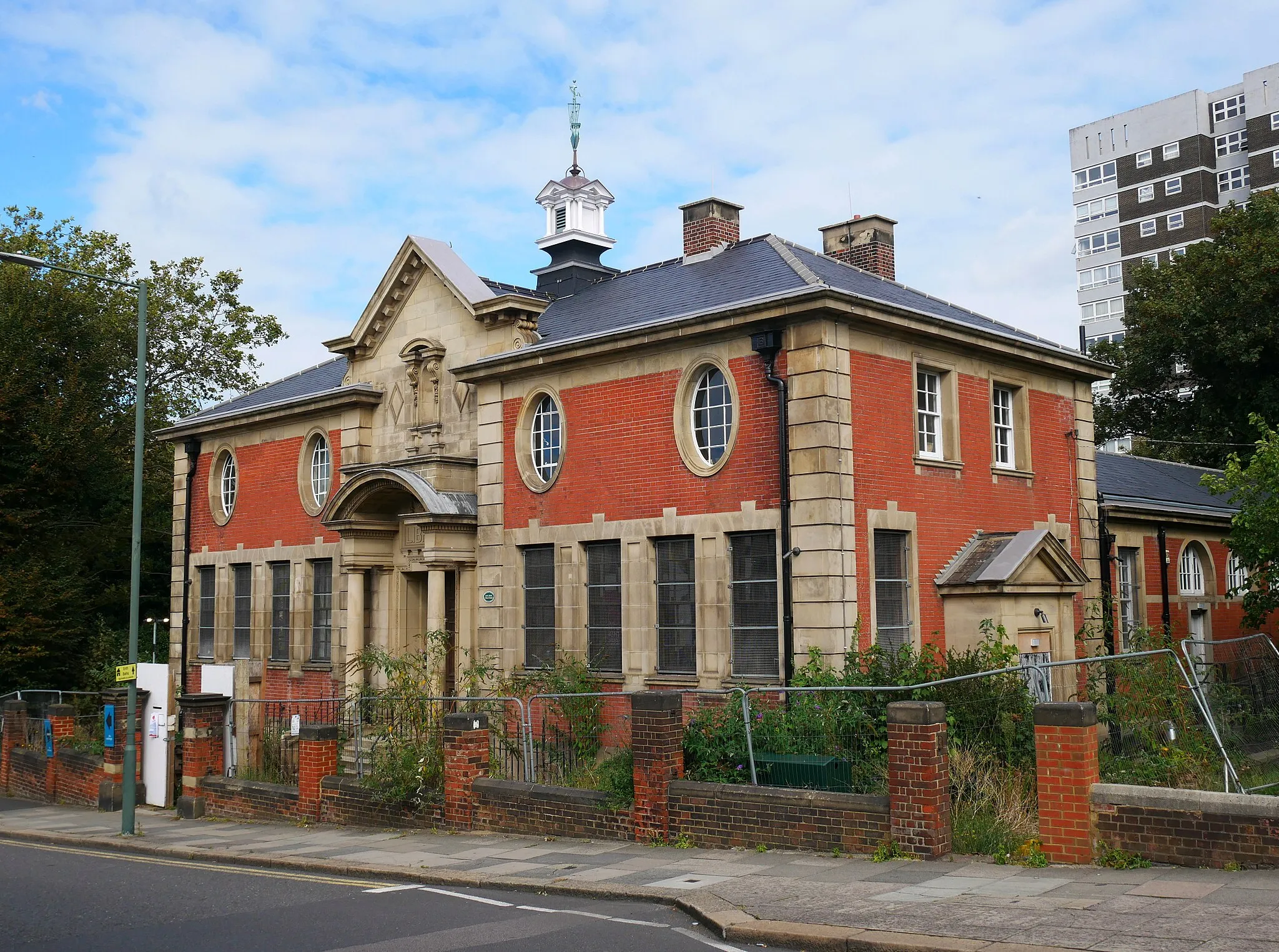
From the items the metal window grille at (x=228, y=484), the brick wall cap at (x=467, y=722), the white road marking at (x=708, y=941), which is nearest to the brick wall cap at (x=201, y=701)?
the brick wall cap at (x=467, y=722)

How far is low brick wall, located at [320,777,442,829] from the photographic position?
16453 millimetres

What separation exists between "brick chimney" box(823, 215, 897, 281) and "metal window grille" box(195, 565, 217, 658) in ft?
45.3

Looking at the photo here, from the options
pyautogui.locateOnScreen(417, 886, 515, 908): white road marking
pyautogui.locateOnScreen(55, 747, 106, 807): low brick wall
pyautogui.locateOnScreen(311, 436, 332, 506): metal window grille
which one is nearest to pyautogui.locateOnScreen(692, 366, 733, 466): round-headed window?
pyautogui.locateOnScreen(417, 886, 515, 908): white road marking

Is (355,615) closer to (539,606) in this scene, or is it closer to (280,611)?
(280,611)

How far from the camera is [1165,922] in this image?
8.77 metres

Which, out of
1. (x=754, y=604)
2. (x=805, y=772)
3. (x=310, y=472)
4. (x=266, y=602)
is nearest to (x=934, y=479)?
(x=754, y=604)

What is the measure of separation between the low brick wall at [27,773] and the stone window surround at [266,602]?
427cm

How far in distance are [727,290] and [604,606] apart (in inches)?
217

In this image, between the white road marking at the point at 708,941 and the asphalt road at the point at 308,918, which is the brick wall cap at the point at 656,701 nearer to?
the asphalt road at the point at 308,918

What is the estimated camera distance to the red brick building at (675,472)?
1808cm

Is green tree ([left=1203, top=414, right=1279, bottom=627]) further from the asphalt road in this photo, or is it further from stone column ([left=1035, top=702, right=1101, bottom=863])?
the asphalt road

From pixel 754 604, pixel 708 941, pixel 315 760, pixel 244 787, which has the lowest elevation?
pixel 708 941

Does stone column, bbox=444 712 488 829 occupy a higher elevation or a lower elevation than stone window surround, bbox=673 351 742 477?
lower

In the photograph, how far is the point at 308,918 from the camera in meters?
11.0
